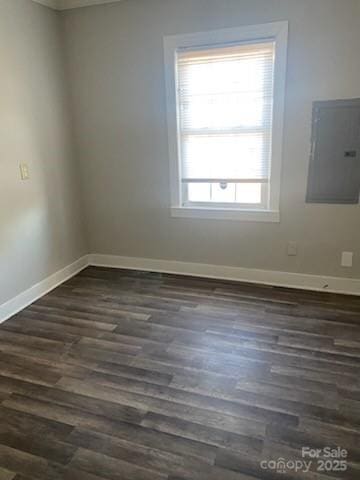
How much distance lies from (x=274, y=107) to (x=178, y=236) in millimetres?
1488

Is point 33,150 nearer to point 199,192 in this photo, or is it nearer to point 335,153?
point 199,192

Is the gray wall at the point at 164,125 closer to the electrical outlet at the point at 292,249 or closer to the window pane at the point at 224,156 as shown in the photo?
the electrical outlet at the point at 292,249

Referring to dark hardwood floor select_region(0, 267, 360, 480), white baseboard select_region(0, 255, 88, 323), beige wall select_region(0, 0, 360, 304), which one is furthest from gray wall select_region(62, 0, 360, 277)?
dark hardwood floor select_region(0, 267, 360, 480)

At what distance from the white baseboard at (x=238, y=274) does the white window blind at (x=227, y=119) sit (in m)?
0.71

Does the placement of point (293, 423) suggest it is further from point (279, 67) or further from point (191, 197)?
point (279, 67)

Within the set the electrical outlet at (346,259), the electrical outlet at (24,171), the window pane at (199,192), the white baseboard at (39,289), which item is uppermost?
the electrical outlet at (24,171)

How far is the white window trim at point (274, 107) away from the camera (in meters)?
2.71

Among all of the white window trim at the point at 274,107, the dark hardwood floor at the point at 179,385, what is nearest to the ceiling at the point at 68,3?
the white window trim at the point at 274,107

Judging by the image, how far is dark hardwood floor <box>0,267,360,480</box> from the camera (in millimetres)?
1590

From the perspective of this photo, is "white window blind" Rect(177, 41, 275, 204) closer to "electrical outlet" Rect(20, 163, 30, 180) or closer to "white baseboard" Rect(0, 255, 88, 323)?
"electrical outlet" Rect(20, 163, 30, 180)

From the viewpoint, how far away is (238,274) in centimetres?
339

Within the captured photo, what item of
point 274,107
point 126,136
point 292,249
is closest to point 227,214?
point 292,249

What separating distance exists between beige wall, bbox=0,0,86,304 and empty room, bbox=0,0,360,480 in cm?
2

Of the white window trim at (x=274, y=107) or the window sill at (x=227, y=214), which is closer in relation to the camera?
the white window trim at (x=274, y=107)
